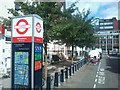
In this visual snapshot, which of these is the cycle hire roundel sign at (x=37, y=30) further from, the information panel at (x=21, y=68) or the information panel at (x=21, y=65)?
the information panel at (x=21, y=68)

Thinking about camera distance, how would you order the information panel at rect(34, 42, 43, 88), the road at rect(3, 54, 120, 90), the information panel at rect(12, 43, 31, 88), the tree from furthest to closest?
the tree < the road at rect(3, 54, 120, 90) < the information panel at rect(34, 42, 43, 88) < the information panel at rect(12, 43, 31, 88)

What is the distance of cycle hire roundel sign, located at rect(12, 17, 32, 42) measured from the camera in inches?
292

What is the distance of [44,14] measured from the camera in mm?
12891

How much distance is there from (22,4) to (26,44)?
266 inches

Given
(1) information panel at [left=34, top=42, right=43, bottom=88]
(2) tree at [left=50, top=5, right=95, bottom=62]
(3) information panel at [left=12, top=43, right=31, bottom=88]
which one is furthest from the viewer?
(2) tree at [left=50, top=5, right=95, bottom=62]

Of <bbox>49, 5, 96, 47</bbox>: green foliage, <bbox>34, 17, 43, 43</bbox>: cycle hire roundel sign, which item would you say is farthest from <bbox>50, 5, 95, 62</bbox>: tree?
<bbox>34, 17, 43, 43</bbox>: cycle hire roundel sign

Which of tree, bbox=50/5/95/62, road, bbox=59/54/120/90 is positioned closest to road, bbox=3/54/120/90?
road, bbox=59/54/120/90

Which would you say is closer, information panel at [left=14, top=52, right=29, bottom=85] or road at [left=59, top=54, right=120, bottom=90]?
information panel at [left=14, top=52, right=29, bottom=85]

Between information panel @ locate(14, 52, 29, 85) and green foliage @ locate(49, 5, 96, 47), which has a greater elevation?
green foliage @ locate(49, 5, 96, 47)

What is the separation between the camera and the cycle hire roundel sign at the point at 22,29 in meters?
7.41

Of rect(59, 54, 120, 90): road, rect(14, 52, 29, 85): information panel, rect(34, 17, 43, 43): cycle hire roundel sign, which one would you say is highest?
rect(34, 17, 43, 43): cycle hire roundel sign

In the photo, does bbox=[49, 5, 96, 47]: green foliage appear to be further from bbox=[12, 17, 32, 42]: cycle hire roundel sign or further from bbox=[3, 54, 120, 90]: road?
bbox=[12, 17, 32, 42]: cycle hire roundel sign

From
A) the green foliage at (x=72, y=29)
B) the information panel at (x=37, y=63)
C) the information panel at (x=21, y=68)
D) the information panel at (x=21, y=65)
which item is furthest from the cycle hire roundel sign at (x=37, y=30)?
the green foliage at (x=72, y=29)

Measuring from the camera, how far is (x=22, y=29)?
24.6 feet
